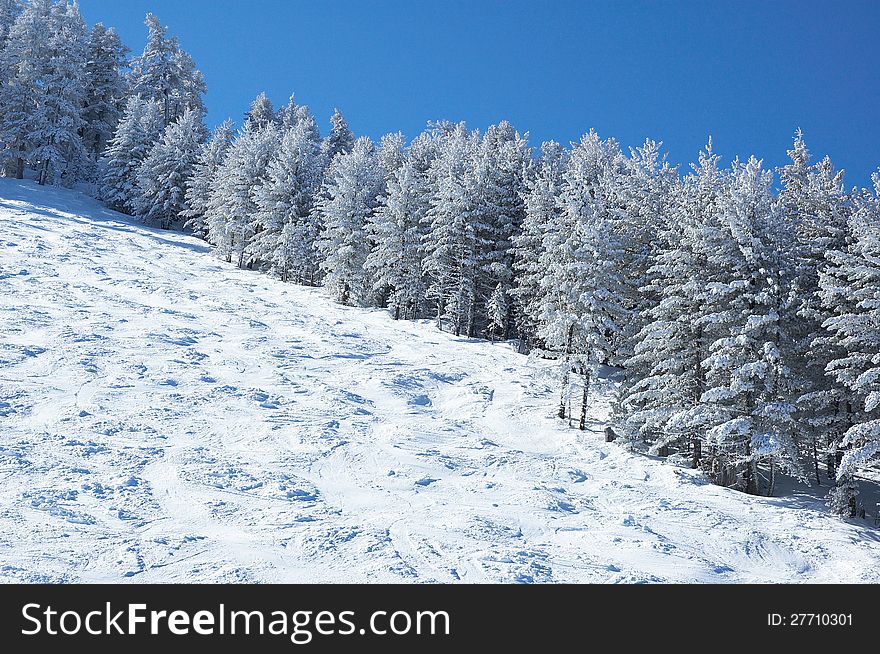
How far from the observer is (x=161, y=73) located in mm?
69375

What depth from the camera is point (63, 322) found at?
2383 cm

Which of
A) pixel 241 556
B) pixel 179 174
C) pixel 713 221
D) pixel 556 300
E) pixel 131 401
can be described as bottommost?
pixel 241 556

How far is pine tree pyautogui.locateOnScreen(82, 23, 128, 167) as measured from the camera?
60713 mm

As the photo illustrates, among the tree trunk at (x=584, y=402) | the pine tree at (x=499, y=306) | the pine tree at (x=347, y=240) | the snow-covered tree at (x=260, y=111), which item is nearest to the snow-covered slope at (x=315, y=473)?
the tree trunk at (x=584, y=402)

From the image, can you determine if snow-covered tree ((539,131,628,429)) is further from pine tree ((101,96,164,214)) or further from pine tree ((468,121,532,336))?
pine tree ((101,96,164,214))

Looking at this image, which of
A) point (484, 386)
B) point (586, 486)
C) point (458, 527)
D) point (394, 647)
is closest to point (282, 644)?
point (394, 647)

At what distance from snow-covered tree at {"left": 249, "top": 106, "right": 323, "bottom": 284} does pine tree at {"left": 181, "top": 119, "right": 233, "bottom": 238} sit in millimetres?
7315

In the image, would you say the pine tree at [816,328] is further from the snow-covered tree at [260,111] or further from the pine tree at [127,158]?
the snow-covered tree at [260,111]

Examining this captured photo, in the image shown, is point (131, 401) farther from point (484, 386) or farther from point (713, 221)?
point (713, 221)

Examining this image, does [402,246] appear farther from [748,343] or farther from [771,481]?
[771,481]

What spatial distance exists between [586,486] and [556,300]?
9537 millimetres

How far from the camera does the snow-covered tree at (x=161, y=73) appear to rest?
226 ft

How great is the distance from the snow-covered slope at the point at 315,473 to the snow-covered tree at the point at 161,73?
1894 inches

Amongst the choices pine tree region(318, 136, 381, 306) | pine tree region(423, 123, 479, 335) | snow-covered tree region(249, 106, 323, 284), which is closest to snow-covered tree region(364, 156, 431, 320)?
pine tree region(423, 123, 479, 335)
